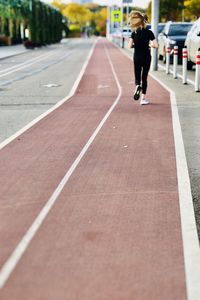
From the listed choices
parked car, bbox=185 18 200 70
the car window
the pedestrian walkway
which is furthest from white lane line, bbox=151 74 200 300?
the pedestrian walkway

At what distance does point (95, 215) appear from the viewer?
5.14m

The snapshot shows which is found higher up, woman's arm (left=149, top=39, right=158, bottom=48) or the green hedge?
woman's arm (left=149, top=39, right=158, bottom=48)

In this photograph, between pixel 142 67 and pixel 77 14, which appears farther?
pixel 77 14

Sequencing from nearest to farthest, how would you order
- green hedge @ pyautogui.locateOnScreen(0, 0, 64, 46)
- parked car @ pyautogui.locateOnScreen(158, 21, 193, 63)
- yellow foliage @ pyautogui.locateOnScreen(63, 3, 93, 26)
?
1. parked car @ pyautogui.locateOnScreen(158, 21, 193, 63)
2. green hedge @ pyautogui.locateOnScreen(0, 0, 64, 46)
3. yellow foliage @ pyautogui.locateOnScreen(63, 3, 93, 26)

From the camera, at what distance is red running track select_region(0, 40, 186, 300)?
374cm

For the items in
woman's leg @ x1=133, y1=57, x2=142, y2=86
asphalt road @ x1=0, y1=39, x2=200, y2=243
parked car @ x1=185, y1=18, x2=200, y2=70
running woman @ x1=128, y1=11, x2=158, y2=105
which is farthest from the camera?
parked car @ x1=185, y1=18, x2=200, y2=70

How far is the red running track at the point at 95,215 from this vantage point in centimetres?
374

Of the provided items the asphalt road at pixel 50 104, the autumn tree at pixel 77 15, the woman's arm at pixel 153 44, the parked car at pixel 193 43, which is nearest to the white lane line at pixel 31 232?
the asphalt road at pixel 50 104

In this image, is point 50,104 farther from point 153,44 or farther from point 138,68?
point 153,44

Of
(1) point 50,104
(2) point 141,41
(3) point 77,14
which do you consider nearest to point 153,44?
(2) point 141,41

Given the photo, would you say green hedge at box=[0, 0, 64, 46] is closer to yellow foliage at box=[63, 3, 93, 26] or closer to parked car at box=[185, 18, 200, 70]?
parked car at box=[185, 18, 200, 70]

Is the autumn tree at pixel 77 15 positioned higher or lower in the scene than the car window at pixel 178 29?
lower

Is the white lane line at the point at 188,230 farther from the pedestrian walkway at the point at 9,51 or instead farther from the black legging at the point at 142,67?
the pedestrian walkway at the point at 9,51

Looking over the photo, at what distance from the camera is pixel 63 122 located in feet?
34.1
